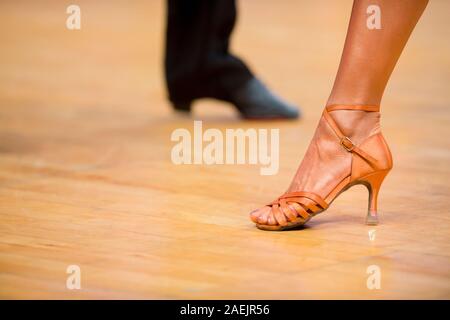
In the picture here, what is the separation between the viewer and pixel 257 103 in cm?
268

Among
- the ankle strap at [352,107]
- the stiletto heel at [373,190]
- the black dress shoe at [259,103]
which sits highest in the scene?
the black dress shoe at [259,103]

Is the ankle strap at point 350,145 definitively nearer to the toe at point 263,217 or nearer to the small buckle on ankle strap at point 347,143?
the small buckle on ankle strap at point 347,143

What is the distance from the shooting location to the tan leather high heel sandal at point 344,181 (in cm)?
157

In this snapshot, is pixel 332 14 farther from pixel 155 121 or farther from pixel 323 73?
pixel 155 121

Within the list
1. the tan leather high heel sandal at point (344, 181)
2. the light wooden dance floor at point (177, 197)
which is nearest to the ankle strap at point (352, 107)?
the tan leather high heel sandal at point (344, 181)

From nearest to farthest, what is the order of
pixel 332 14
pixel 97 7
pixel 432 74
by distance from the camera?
pixel 432 74, pixel 332 14, pixel 97 7

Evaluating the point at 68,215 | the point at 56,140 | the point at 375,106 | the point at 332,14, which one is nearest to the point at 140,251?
the point at 68,215

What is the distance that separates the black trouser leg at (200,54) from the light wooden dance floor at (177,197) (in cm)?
9

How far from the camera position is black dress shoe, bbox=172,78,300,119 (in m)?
2.65

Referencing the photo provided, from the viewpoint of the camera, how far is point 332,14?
532 centimetres

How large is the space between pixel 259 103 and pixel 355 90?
43.3 inches

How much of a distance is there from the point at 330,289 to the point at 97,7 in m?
4.58
